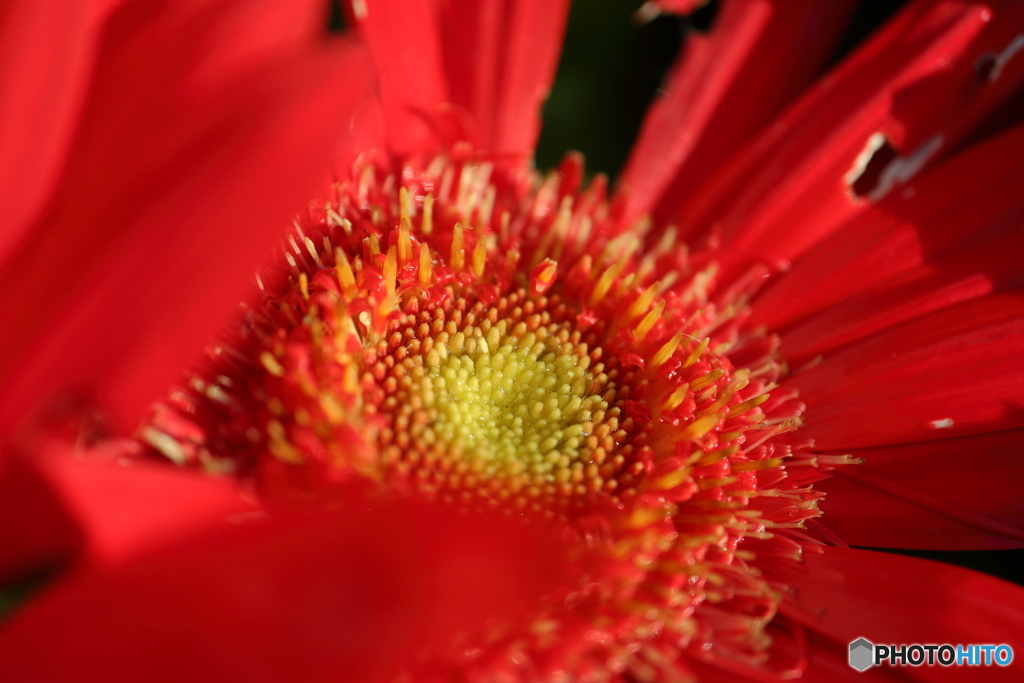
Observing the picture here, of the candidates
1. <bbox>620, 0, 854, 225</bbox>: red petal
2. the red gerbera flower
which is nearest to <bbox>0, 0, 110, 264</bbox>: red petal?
the red gerbera flower

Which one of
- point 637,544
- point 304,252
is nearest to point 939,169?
point 637,544

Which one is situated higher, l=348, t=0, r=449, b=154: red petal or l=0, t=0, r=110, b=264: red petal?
l=348, t=0, r=449, b=154: red petal

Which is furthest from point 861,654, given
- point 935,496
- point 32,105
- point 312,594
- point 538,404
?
point 32,105

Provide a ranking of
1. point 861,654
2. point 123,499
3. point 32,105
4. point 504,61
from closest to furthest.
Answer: point 123,499, point 32,105, point 861,654, point 504,61

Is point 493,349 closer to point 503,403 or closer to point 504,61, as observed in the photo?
point 503,403

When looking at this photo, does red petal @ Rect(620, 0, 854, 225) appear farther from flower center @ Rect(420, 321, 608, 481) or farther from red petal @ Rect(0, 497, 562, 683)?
red petal @ Rect(0, 497, 562, 683)

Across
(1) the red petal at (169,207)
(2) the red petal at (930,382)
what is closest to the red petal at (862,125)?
(2) the red petal at (930,382)

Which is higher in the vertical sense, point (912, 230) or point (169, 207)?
point (912, 230)

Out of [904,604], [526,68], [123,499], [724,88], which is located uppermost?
[724,88]

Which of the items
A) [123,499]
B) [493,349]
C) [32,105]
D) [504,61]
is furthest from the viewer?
[504,61]
